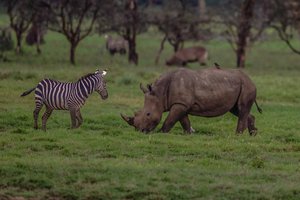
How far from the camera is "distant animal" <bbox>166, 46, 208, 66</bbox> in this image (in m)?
37.6

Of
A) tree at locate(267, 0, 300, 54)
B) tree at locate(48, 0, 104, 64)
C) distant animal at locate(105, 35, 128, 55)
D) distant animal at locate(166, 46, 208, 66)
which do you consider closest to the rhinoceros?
tree at locate(48, 0, 104, 64)

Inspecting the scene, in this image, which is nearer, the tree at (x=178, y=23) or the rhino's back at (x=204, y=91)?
the rhino's back at (x=204, y=91)

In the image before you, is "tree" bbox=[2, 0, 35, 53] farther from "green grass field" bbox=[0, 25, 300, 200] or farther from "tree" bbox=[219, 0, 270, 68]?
"green grass field" bbox=[0, 25, 300, 200]

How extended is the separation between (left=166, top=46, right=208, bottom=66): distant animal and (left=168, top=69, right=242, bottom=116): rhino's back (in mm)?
21584

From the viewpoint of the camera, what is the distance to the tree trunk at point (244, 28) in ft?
121

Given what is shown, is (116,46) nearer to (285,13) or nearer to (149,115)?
(285,13)

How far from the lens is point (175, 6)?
1598 inches

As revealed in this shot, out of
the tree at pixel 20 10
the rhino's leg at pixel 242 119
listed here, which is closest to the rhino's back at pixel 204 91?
the rhino's leg at pixel 242 119

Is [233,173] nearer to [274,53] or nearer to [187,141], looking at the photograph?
[187,141]

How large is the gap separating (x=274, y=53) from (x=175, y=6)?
669 centimetres

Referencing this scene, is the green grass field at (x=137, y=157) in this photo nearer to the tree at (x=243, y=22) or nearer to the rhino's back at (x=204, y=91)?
the rhino's back at (x=204, y=91)

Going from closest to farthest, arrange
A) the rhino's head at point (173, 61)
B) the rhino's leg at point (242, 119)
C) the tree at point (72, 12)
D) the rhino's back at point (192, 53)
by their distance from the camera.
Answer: the rhino's leg at point (242, 119) < the tree at point (72, 12) < the rhino's head at point (173, 61) < the rhino's back at point (192, 53)

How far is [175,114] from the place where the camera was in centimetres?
1539

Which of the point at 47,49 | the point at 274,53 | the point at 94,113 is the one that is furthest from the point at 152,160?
the point at 274,53
